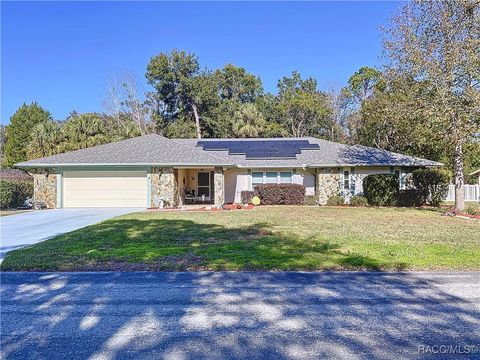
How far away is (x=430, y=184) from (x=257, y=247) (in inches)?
694

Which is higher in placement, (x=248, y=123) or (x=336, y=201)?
(x=248, y=123)

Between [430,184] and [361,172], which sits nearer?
[430,184]

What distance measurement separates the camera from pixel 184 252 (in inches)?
324

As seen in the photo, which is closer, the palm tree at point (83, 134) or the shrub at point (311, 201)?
the shrub at point (311, 201)

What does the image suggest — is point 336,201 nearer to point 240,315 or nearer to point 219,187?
point 219,187

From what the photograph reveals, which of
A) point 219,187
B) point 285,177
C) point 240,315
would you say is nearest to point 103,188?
point 219,187

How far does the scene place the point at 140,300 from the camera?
5156 mm

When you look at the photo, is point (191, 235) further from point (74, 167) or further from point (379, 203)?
point (379, 203)

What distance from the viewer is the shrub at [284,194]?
2261cm

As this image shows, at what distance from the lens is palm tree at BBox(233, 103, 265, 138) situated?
3838cm

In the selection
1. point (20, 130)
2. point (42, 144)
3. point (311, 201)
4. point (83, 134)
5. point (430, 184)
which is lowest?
point (311, 201)

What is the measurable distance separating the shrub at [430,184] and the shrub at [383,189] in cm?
180

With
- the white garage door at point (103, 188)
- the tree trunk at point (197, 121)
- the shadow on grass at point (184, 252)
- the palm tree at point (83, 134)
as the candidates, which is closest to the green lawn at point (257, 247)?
the shadow on grass at point (184, 252)

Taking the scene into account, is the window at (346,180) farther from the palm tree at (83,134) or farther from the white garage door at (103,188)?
the palm tree at (83,134)
